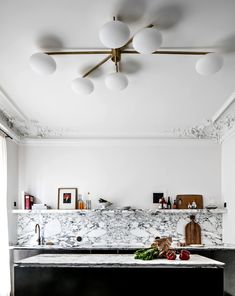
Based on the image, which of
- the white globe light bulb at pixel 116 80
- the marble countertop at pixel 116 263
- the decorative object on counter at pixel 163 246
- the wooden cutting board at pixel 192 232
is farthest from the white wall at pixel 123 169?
the white globe light bulb at pixel 116 80

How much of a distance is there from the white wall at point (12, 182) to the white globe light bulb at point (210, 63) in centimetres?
361

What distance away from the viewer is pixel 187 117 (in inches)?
212

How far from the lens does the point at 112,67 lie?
361cm

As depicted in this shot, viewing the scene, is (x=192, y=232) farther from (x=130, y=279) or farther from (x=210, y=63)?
(x=210, y=63)

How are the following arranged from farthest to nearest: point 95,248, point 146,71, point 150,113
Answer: point 95,248 < point 150,113 < point 146,71

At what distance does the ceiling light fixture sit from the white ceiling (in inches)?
3.6

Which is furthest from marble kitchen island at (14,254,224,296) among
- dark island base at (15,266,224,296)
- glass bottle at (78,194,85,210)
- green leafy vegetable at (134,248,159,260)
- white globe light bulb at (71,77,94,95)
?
glass bottle at (78,194,85,210)

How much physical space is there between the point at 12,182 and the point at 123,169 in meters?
1.78

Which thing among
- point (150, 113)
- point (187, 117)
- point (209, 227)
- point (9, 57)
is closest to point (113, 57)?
point (9, 57)

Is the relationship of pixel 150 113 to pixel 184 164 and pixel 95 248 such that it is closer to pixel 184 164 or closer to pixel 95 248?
pixel 184 164

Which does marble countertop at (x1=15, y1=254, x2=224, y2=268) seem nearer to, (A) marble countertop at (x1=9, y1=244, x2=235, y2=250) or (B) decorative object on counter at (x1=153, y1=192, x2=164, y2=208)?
(A) marble countertop at (x1=9, y1=244, x2=235, y2=250)

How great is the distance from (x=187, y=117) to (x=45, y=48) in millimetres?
2701

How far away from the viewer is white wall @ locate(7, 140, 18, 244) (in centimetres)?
589

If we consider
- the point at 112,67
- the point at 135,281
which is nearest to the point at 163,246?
the point at 135,281
